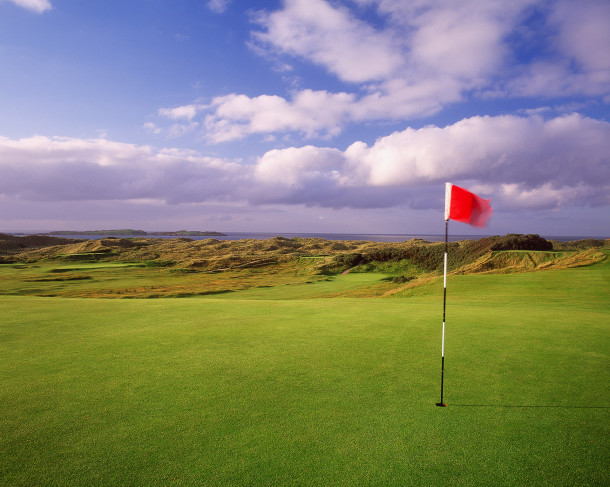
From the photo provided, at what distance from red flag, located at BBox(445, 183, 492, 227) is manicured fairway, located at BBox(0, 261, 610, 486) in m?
2.40

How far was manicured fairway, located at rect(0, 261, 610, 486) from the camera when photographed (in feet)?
10.3

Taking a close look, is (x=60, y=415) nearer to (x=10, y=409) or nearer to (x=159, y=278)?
(x=10, y=409)

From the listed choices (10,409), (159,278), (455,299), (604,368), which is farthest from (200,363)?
(159,278)

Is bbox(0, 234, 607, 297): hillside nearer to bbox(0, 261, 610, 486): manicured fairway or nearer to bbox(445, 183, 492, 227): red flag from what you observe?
bbox(0, 261, 610, 486): manicured fairway

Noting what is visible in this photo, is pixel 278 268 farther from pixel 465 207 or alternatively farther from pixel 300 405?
pixel 300 405

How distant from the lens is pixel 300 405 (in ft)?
13.7

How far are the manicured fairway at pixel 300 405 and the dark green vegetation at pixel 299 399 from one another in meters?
0.02

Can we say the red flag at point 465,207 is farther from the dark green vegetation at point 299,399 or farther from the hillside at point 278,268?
the hillside at point 278,268

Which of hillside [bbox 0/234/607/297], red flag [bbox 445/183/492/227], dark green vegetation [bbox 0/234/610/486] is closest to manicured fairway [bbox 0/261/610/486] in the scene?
dark green vegetation [bbox 0/234/610/486]

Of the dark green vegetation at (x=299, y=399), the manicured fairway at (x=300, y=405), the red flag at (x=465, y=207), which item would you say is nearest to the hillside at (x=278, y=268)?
the dark green vegetation at (x=299, y=399)

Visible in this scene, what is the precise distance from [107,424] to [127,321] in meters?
5.51

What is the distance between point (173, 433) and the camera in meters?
3.60

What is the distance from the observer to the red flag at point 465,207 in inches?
207

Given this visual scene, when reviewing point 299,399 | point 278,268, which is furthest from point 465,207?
point 278,268
